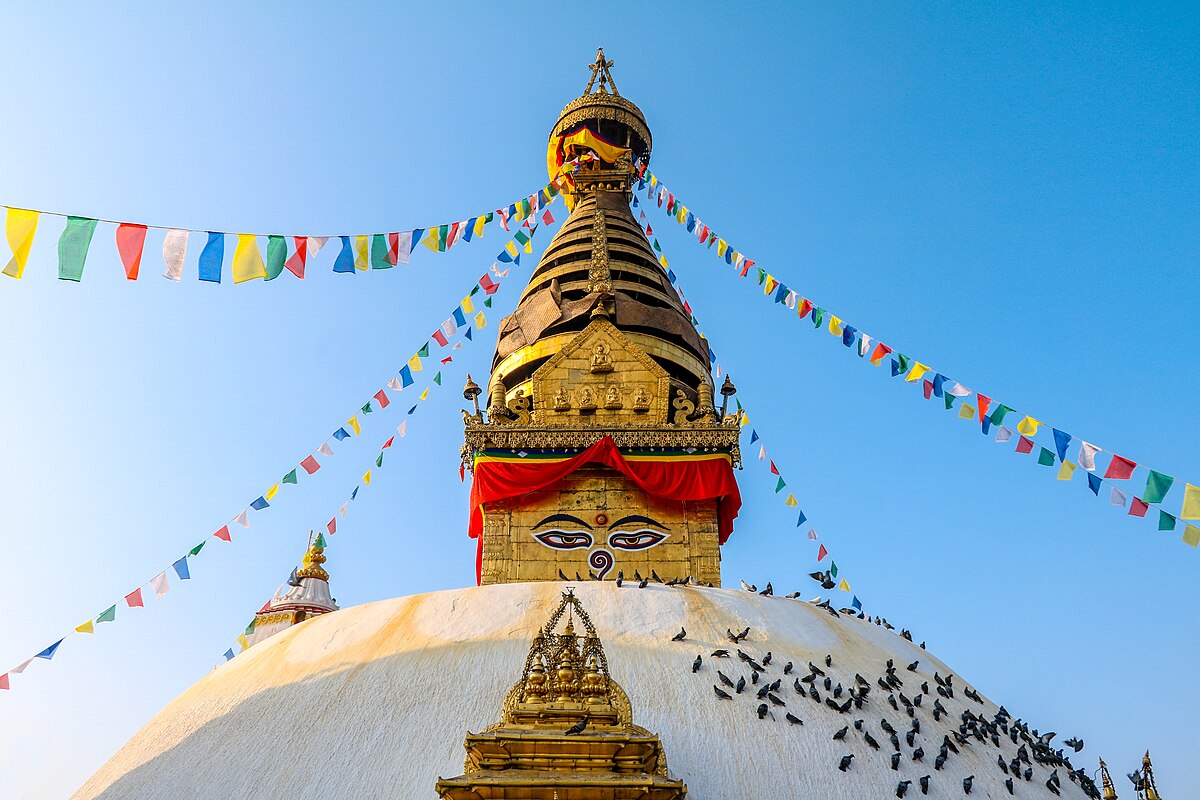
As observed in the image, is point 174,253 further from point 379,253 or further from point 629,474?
point 629,474

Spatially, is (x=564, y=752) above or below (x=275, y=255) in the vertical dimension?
below

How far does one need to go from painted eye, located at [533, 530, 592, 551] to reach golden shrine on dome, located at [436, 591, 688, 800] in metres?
5.60

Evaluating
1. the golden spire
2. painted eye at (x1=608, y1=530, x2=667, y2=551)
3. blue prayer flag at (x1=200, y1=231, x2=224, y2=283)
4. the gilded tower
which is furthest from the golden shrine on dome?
the golden spire

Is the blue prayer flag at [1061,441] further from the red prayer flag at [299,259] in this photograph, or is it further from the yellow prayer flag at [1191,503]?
the red prayer flag at [299,259]

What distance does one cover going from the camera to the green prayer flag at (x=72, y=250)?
5.87 meters

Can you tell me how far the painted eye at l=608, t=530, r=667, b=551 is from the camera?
10781 mm

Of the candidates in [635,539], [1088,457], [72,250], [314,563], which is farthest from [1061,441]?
[314,563]

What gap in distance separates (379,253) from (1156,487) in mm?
6799

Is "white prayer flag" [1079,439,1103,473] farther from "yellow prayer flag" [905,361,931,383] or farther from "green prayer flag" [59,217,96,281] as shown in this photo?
"green prayer flag" [59,217,96,281]

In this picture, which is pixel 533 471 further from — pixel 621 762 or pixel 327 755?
pixel 621 762

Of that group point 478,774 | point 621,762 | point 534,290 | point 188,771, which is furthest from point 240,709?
point 534,290

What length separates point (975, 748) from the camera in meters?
6.11

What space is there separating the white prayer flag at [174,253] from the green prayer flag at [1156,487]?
747cm

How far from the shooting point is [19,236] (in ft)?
18.8
